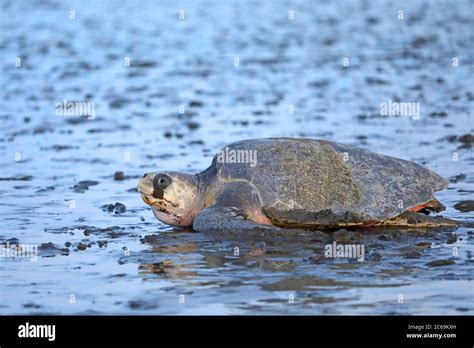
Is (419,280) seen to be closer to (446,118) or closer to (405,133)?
(405,133)

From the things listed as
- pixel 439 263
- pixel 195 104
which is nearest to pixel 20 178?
pixel 195 104

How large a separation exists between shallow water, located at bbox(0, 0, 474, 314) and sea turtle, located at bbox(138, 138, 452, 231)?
0.22 metres

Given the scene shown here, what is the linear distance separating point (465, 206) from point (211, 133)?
5.16m

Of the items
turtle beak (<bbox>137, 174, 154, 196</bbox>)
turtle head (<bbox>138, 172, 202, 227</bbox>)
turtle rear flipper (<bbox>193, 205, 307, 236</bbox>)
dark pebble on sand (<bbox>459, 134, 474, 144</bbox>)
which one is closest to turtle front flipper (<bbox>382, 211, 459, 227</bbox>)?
turtle rear flipper (<bbox>193, 205, 307, 236</bbox>)

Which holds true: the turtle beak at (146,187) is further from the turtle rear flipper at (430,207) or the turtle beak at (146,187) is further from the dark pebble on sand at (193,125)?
the dark pebble on sand at (193,125)

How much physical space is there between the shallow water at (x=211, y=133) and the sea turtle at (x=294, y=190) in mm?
220

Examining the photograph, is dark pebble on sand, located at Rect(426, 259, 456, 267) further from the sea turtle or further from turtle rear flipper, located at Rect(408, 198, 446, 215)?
turtle rear flipper, located at Rect(408, 198, 446, 215)

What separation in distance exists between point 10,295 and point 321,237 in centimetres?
269

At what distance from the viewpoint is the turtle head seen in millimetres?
9367

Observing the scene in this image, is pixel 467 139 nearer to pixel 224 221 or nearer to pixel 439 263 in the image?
pixel 224 221

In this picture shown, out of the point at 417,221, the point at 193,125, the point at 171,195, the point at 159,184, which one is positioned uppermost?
the point at 193,125

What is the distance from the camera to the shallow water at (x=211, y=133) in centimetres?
750

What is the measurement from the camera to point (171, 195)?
9.48 meters

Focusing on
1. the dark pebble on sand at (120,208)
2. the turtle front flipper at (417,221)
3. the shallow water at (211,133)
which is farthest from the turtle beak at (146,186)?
the turtle front flipper at (417,221)
